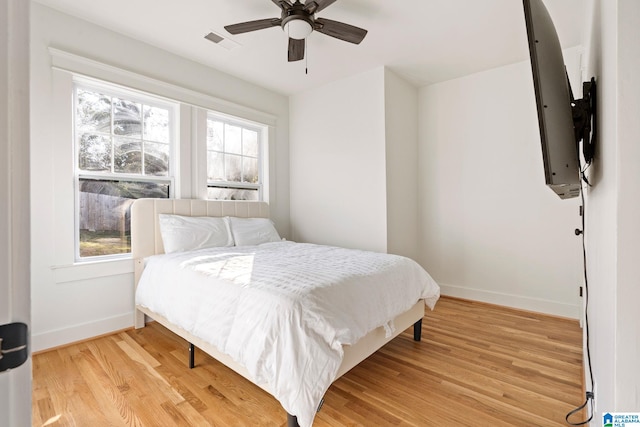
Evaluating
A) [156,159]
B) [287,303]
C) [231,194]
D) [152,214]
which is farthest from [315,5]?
[231,194]

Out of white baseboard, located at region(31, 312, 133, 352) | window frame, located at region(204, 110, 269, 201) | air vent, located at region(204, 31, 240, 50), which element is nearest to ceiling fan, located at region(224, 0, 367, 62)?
air vent, located at region(204, 31, 240, 50)

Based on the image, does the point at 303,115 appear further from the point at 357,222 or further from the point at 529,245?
the point at 529,245

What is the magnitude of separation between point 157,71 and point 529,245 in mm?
4475

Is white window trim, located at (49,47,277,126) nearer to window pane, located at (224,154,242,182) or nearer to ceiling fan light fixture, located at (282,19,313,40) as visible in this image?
window pane, located at (224,154,242,182)

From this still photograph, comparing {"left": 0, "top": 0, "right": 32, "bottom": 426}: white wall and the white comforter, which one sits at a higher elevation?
{"left": 0, "top": 0, "right": 32, "bottom": 426}: white wall

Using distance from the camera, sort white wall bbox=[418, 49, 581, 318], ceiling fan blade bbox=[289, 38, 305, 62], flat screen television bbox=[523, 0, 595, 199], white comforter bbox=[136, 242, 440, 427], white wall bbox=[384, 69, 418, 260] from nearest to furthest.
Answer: flat screen television bbox=[523, 0, 595, 199] < white comforter bbox=[136, 242, 440, 427] < ceiling fan blade bbox=[289, 38, 305, 62] < white wall bbox=[418, 49, 581, 318] < white wall bbox=[384, 69, 418, 260]

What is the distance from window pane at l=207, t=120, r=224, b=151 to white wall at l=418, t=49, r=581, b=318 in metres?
2.70

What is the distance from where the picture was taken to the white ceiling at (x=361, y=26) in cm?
246

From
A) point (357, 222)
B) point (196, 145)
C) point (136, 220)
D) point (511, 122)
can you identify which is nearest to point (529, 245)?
point (511, 122)

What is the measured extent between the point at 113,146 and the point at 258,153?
5.91 ft

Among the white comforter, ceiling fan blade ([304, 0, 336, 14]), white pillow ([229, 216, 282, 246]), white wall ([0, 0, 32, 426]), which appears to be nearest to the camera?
white wall ([0, 0, 32, 426])

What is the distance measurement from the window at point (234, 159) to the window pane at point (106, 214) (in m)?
0.83

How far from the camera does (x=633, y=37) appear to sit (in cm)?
58

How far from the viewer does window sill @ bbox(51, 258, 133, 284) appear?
250 centimetres
